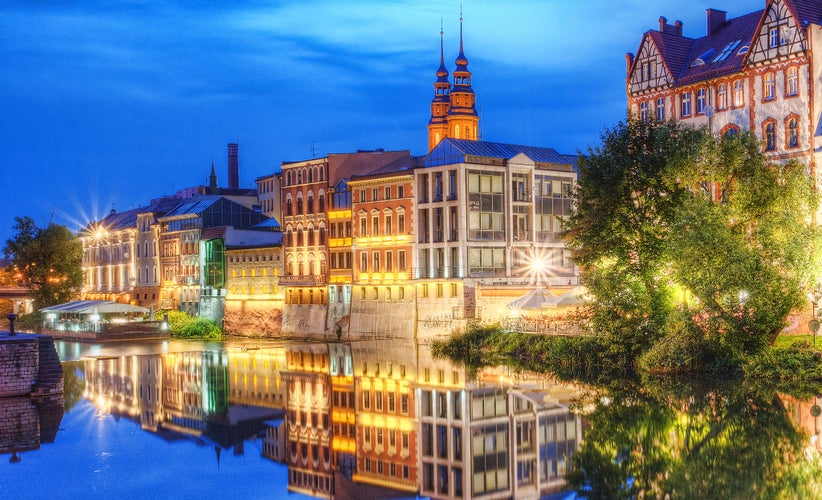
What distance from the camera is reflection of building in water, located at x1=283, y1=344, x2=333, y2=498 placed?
2656cm

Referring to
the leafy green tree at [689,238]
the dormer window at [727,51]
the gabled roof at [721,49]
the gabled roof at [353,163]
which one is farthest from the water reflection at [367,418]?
the dormer window at [727,51]

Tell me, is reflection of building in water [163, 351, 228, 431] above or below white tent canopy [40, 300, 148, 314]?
below

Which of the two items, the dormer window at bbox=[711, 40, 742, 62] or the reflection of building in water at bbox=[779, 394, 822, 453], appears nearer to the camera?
the reflection of building in water at bbox=[779, 394, 822, 453]

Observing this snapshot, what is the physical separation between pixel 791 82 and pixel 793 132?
2788 millimetres

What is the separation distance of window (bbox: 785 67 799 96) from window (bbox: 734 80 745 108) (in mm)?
2950

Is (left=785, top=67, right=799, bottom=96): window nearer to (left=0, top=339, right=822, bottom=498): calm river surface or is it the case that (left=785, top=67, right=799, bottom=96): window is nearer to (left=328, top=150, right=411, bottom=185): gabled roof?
(left=0, top=339, right=822, bottom=498): calm river surface

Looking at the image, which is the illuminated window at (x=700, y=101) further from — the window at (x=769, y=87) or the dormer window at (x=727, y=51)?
the window at (x=769, y=87)

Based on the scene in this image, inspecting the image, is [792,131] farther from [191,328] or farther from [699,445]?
[191,328]

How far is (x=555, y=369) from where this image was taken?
48.0 meters

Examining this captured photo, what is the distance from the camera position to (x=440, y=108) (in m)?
115

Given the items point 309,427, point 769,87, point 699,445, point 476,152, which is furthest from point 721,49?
point 309,427

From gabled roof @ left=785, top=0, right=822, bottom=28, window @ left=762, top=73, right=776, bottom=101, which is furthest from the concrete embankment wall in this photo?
gabled roof @ left=785, top=0, right=822, bottom=28

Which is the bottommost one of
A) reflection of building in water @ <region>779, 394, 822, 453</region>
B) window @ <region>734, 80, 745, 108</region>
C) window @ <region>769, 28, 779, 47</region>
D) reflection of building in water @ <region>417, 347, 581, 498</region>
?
reflection of building in water @ <region>417, 347, 581, 498</region>

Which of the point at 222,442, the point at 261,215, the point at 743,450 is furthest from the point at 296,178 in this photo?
the point at 743,450
